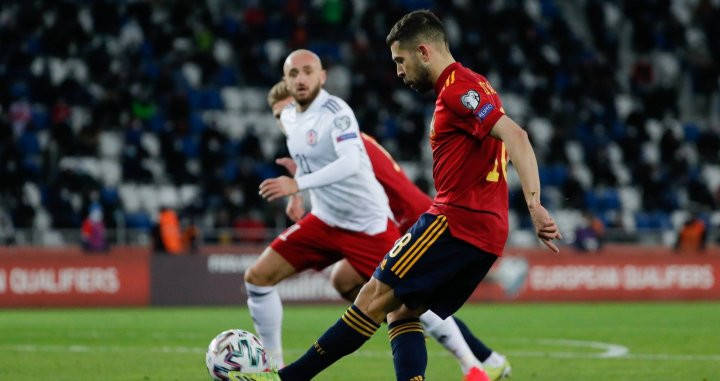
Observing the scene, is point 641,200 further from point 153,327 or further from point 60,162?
point 153,327

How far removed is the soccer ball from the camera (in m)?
7.63

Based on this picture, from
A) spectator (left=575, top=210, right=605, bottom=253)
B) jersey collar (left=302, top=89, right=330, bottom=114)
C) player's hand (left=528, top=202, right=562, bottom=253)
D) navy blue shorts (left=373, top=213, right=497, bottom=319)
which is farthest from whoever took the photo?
spectator (left=575, top=210, right=605, bottom=253)

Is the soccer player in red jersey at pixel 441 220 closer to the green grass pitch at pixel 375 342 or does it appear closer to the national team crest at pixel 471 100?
the national team crest at pixel 471 100

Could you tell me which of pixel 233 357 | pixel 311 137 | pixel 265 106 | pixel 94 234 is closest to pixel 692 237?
pixel 265 106

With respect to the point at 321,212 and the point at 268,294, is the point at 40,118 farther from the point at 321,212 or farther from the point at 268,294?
the point at 321,212

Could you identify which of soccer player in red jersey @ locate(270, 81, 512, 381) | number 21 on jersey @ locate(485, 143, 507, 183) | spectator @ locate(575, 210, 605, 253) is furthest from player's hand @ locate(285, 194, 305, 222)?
spectator @ locate(575, 210, 605, 253)

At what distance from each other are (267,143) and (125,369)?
1611 centimetres

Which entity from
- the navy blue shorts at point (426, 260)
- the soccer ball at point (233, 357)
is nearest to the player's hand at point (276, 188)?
the soccer ball at point (233, 357)

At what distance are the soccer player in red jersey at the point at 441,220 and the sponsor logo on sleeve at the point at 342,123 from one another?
6.15ft

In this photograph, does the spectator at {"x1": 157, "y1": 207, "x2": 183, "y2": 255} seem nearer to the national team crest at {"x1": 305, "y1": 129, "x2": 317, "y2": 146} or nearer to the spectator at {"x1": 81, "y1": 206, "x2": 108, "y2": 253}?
the spectator at {"x1": 81, "y1": 206, "x2": 108, "y2": 253}

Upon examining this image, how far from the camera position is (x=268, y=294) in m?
9.39

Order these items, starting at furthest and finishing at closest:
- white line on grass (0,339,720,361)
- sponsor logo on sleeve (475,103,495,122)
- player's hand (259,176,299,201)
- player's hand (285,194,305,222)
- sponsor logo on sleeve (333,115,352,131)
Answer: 1. white line on grass (0,339,720,361)
2. player's hand (285,194,305,222)
3. sponsor logo on sleeve (333,115,352,131)
4. player's hand (259,176,299,201)
5. sponsor logo on sleeve (475,103,495,122)

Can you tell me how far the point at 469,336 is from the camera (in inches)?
369

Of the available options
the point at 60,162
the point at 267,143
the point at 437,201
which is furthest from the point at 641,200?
the point at 437,201
